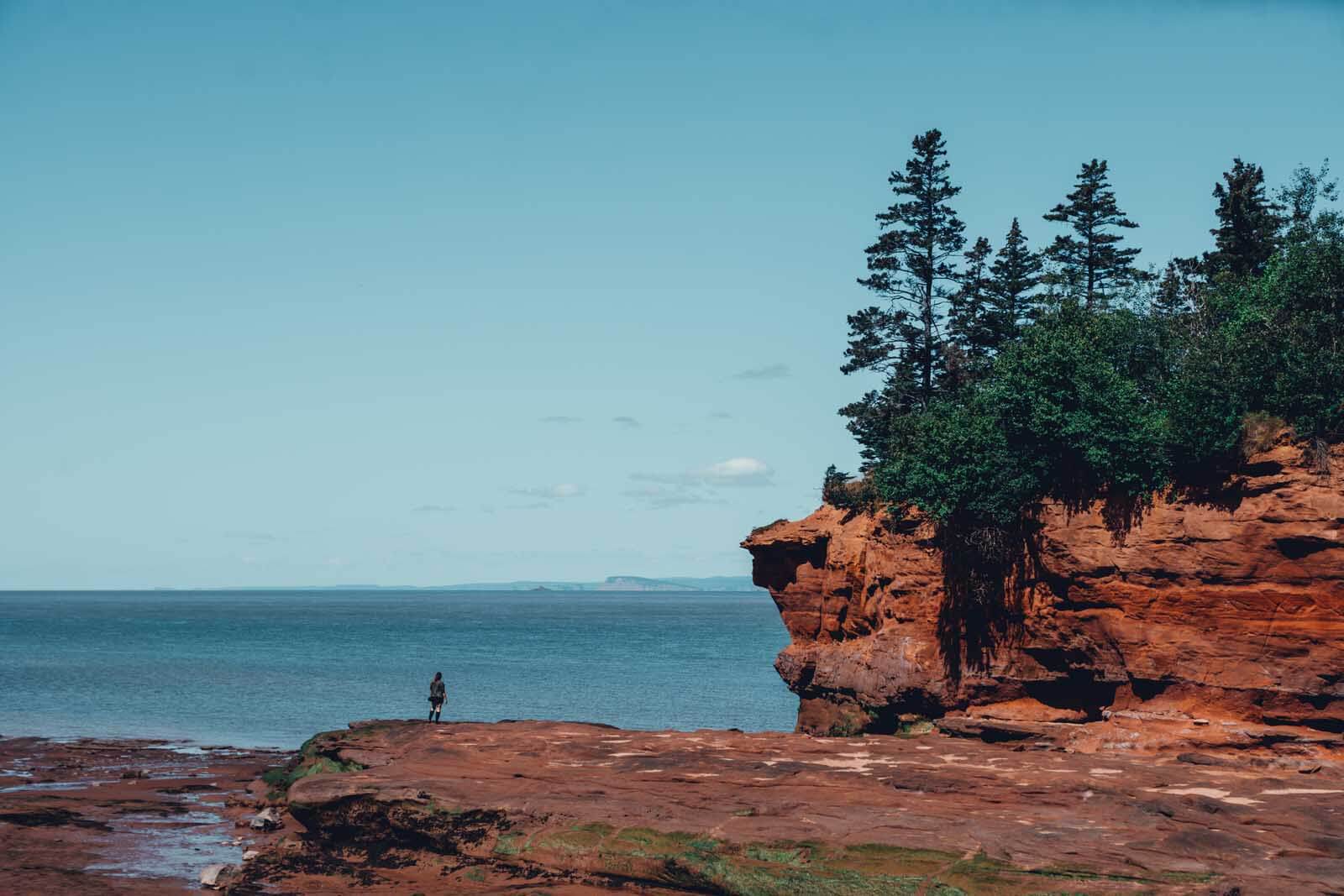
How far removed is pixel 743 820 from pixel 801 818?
3.64ft

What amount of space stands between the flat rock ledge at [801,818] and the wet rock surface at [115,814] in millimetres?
2563

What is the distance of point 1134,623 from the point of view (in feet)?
95.4

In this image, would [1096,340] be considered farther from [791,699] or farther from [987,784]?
[791,699]

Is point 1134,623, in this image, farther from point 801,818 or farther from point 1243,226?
point 1243,226

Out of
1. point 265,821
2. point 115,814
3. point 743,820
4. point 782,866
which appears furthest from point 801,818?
point 115,814

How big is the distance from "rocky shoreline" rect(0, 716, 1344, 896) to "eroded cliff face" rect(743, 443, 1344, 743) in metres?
1.37

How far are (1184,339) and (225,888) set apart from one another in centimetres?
2956

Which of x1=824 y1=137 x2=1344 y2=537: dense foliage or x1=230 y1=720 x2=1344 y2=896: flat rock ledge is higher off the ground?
x1=824 y1=137 x2=1344 y2=537: dense foliage

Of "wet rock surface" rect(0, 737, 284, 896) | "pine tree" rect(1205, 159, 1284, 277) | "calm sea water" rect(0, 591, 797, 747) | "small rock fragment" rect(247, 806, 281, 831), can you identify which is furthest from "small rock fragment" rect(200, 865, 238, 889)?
"pine tree" rect(1205, 159, 1284, 277)

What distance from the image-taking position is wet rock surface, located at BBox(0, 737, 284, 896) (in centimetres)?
2505

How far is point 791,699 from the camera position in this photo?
6988 centimetres

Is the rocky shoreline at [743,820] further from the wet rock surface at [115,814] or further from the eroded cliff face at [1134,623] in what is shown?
the eroded cliff face at [1134,623]

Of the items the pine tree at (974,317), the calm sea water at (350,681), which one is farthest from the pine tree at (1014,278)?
the calm sea water at (350,681)

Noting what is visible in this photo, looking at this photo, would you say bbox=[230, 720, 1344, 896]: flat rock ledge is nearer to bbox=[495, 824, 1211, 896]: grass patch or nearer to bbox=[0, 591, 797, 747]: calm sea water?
bbox=[495, 824, 1211, 896]: grass patch
